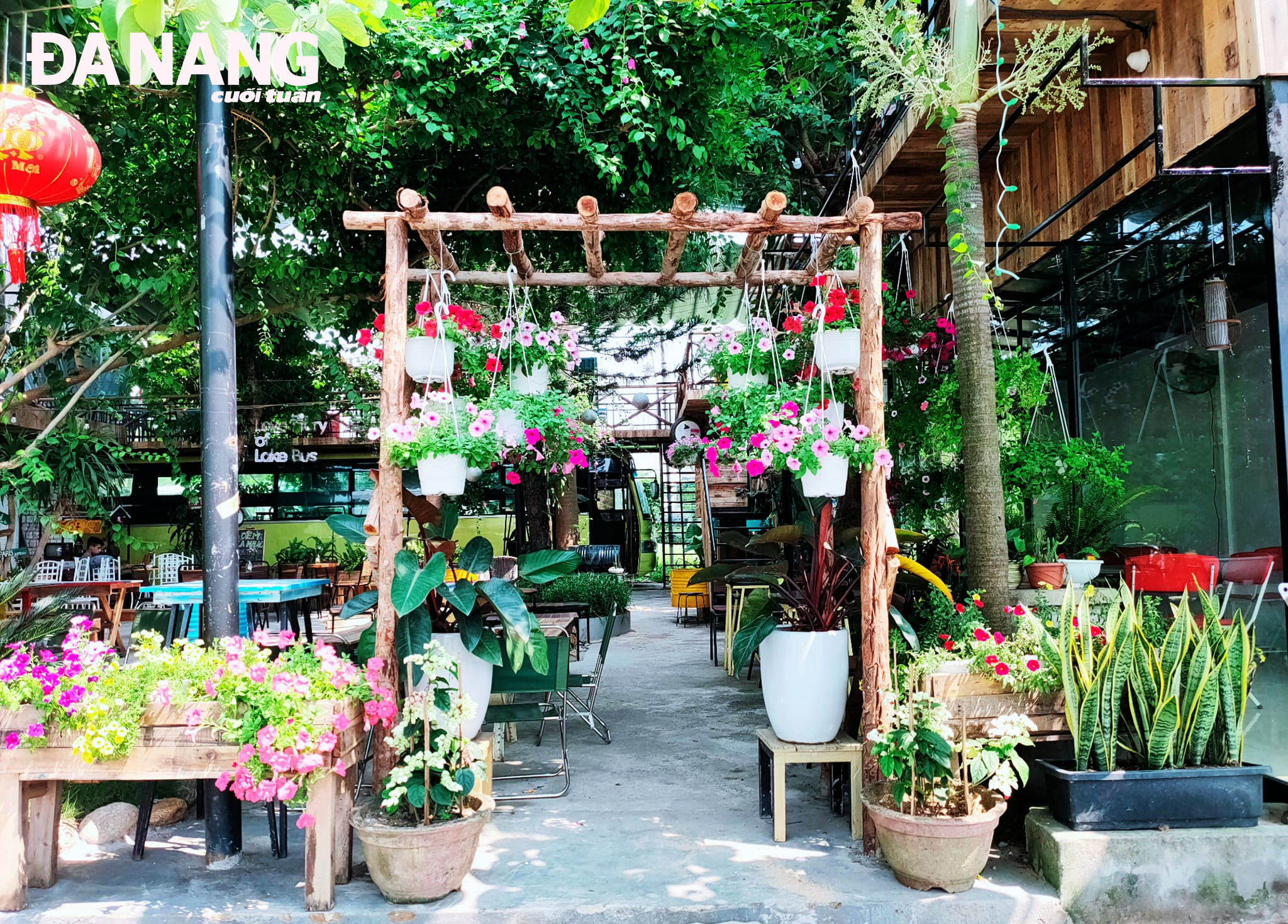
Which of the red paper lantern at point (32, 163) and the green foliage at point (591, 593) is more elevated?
the red paper lantern at point (32, 163)

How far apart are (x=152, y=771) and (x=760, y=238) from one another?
3110 millimetres

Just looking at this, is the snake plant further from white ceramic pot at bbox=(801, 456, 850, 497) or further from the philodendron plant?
the philodendron plant

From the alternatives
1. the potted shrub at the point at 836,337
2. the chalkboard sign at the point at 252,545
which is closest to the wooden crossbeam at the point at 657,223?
the potted shrub at the point at 836,337

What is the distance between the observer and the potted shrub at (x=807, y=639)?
3570mm

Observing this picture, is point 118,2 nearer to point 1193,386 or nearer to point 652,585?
point 1193,386

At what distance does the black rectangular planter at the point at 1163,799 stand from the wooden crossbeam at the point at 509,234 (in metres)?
2.97

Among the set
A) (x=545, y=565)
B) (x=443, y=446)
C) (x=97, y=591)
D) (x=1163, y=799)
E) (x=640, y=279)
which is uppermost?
(x=640, y=279)

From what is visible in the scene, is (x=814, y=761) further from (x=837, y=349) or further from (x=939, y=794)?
(x=837, y=349)

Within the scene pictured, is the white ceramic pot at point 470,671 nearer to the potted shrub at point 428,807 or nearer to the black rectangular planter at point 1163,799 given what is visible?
the potted shrub at point 428,807

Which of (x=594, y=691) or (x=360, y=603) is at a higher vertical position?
(x=360, y=603)

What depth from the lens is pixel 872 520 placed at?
3.57 meters

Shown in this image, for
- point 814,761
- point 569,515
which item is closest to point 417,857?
point 814,761

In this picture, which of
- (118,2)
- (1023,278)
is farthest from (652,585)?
(118,2)

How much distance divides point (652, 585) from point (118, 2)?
16.3 meters
